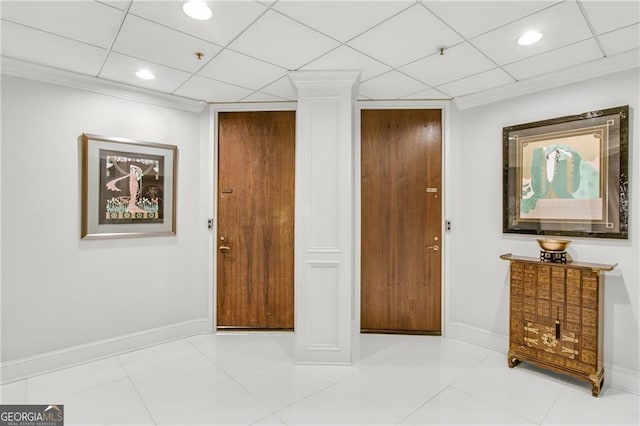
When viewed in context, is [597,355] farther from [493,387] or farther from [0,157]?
[0,157]

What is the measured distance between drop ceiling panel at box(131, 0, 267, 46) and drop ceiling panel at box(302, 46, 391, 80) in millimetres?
698

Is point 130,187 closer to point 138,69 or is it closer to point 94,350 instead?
point 138,69

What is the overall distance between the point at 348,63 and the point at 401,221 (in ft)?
5.97

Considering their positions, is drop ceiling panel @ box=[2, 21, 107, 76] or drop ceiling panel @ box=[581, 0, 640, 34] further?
drop ceiling panel @ box=[2, 21, 107, 76]

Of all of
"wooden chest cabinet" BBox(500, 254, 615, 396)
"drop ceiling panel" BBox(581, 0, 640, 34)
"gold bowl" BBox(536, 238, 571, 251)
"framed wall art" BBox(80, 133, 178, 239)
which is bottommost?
"wooden chest cabinet" BBox(500, 254, 615, 396)

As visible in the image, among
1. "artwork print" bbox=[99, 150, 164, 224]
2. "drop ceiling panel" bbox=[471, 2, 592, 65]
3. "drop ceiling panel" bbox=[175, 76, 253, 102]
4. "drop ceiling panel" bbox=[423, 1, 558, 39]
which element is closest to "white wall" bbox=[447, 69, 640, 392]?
"drop ceiling panel" bbox=[471, 2, 592, 65]

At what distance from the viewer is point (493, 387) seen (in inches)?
99.5

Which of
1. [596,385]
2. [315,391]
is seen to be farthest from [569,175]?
[315,391]

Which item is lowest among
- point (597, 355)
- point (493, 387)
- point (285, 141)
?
point (493, 387)

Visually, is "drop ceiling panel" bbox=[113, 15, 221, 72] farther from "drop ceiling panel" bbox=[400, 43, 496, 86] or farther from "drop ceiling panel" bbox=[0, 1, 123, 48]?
"drop ceiling panel" bbox=[400, 43, 496, 86]

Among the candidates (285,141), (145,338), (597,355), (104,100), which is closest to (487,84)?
(285,141)

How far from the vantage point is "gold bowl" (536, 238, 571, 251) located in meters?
2.64

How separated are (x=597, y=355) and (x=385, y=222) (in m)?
2.09

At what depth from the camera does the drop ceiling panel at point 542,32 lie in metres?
1.98
